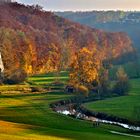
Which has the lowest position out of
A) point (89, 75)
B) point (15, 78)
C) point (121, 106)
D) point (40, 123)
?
point (121, 106)

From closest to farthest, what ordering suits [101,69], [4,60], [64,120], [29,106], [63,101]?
[64,120] < [29,106] < [63,101] < [101,69] < [4,60]

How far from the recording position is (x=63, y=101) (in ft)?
364

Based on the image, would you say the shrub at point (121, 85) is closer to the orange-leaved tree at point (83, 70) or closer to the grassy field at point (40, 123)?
the orange-leaved tree at point (83, 70)

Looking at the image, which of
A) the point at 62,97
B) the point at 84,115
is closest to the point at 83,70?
the point at 62,97

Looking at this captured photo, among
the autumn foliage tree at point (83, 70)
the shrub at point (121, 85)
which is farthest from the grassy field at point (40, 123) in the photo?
the shrub at point (121, 85)

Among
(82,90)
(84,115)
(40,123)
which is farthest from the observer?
(82,90)

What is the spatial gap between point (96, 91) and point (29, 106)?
36.6 meters

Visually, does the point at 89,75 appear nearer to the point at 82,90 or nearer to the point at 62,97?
the point at 82,90

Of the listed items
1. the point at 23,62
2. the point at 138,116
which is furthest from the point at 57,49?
the point at 138,116

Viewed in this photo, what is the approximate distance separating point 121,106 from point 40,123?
108ft

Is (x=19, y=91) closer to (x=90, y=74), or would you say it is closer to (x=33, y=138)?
(x=90, y=74)

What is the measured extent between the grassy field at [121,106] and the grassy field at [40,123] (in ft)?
33.9

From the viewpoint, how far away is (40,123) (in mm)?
74812

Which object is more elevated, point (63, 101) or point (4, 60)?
point (4, 60)
